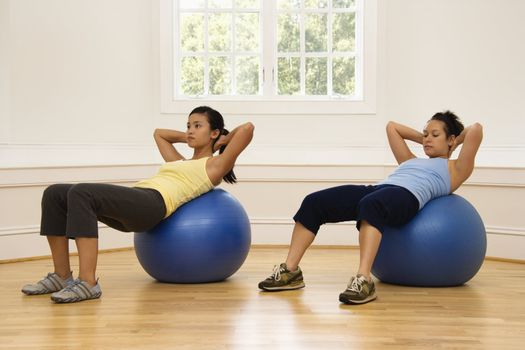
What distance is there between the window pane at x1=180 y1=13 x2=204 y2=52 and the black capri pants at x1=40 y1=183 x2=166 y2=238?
231 cm

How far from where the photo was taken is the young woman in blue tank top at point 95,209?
3.18 m

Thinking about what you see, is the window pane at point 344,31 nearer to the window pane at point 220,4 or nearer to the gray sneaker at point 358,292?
the window pane at point 220,4

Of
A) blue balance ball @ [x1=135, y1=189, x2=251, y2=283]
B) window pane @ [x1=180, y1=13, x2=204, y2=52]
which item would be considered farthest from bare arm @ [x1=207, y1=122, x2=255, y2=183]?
window pane @ [x1=180, y1=13, x2=204, y2=52]

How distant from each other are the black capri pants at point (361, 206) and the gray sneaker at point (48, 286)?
3.59 feet

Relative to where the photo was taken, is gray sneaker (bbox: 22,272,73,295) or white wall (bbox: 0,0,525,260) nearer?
gray sneaker (bbox: 22,272,73,295)

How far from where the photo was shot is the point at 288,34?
5.51 metres

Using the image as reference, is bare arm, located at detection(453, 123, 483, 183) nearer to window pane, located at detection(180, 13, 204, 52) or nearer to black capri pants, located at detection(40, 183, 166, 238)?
black capri pants, located at detection(40, 183, 166, 238)

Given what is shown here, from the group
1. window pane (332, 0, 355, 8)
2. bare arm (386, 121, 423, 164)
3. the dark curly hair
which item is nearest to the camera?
the dark curly hair

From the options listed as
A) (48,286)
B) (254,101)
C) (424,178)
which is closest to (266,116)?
(254,101)

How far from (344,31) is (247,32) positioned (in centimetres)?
70

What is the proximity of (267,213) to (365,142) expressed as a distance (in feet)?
2.76

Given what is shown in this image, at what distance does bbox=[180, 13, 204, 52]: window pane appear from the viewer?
5.51 meters

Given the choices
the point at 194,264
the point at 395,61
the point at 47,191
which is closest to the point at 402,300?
the point at 194,264

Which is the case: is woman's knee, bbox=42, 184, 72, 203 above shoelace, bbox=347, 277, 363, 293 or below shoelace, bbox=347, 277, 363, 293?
above
